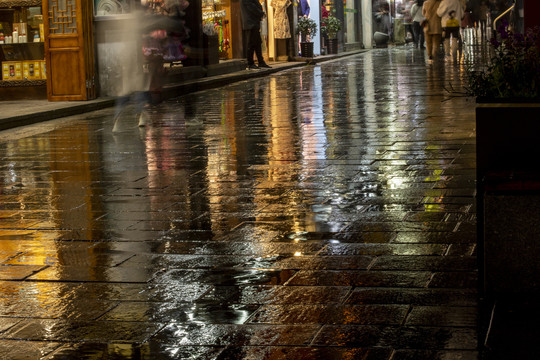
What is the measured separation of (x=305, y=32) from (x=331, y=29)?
3804 millimetres

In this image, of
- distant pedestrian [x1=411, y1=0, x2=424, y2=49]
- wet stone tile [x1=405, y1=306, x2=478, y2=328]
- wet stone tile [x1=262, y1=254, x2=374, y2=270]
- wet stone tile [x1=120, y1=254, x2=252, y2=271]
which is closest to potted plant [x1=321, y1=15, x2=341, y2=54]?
distant pedestrian [x1=411, y1=0, x2=424, y2=49]

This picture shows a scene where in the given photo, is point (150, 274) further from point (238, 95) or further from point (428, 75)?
point (428, 75)

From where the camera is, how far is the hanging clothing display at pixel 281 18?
30.0m

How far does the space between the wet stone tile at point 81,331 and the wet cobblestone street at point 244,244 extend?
0.04 feet

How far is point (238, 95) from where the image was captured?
18031 millimetres

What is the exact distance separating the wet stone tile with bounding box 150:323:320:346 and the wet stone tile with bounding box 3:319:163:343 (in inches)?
3.6

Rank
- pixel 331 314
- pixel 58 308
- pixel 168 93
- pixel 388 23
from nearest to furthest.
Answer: pixel 331 314 < pixel 58 308 < pixel 168 93 < pixel 388 23

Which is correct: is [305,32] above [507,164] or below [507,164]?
above

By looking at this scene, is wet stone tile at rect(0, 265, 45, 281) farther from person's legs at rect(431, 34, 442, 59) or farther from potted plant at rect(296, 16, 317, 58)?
potted plant at rect(296, 16, 317, 58)

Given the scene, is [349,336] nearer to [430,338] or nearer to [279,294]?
[430,338]

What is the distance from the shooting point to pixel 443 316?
13.2 ft

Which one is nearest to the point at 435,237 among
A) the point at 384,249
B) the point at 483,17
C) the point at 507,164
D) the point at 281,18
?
the point at 384,249

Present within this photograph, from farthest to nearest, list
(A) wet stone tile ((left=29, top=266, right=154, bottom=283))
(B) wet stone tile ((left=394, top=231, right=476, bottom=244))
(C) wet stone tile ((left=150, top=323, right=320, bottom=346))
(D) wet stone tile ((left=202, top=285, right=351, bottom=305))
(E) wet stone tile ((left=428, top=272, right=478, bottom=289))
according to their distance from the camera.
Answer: (B) wet stone tile ((left=394, top=231, right=476, bottom=244)) < (A) wet stone tile ((left=29, top=266, right=154, bottom=283)) < (E) wet stone tile ((left=428, top=272, right=478, bottom=289)) < (D) wet stone tile ((left=202, top=285, right=351, bottom=305)) < (C) wet stone tile ((left=150, top=323, right=320, bottom=346))

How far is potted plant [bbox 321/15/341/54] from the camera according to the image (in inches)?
1404
